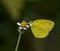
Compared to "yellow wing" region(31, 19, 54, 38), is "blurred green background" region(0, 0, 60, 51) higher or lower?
lower

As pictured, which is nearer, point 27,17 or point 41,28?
point 41,28

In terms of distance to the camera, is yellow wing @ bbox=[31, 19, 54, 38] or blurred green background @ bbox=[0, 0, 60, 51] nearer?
yellow wing @ bbox=[31, 19, 54, 38]

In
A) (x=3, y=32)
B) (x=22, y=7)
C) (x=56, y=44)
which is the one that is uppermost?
(x=22, y=7)

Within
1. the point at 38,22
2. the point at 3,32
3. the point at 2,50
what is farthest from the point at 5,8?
the point at 38,22

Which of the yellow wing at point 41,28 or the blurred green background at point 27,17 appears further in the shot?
the blurred green background at point 27,17

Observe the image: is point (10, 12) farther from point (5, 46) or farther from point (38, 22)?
point (38, 22)

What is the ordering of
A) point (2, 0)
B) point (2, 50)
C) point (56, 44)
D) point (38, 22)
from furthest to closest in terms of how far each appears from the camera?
1. point (56, 44)
2. point (2, 0)
3. point (2, 50)
4. point (38, 22)

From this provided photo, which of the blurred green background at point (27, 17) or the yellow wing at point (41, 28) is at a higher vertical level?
the yellow wing at point (41, 28)

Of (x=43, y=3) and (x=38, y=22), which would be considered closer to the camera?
(x=38, y=22)
